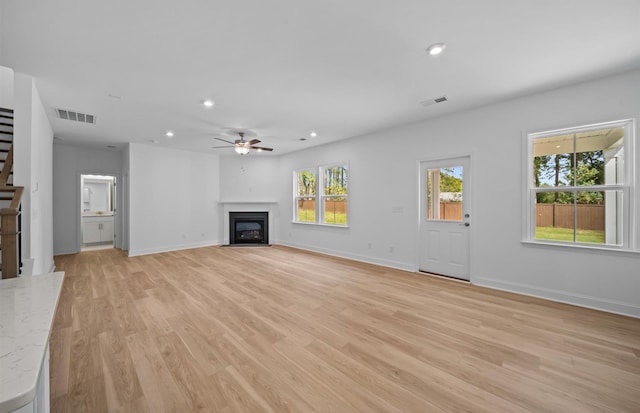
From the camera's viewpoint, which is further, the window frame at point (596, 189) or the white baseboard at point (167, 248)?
the white baseboard at point (167, 248)

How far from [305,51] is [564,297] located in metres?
4.24

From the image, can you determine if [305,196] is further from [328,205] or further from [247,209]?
[247,209]

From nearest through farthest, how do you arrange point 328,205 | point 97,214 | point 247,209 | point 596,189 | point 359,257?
1. point 596,189
2. point 359,257
3. point 328,205
4. point 97,214
5. point 247,209

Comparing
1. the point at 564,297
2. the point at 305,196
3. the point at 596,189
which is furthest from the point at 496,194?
the point at 305,196

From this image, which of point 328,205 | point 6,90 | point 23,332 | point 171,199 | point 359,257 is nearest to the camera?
point 23,332

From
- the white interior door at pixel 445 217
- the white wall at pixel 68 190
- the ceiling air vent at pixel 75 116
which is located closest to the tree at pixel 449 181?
the white interior door at pixel 445 217

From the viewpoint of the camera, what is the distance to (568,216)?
3.35 m

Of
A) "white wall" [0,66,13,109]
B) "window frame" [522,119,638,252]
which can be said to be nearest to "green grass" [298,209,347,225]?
"window frame" [522,119,638,252]

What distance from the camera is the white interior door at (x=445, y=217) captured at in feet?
13.7

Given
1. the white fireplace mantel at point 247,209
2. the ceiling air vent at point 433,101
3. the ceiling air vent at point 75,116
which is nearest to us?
the ceiling air vent at point 433,101

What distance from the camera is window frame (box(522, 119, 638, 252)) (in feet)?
9.55

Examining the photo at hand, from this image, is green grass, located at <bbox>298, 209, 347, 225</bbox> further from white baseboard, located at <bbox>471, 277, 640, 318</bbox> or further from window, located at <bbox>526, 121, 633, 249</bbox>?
window, located at <bbox>526, 121, 633, 249</bbox>

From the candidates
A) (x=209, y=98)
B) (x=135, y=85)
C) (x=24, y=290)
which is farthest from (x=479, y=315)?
(x=135, y=85)

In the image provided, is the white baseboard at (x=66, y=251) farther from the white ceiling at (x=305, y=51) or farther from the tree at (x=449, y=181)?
the tree at (x=449, y=181)
